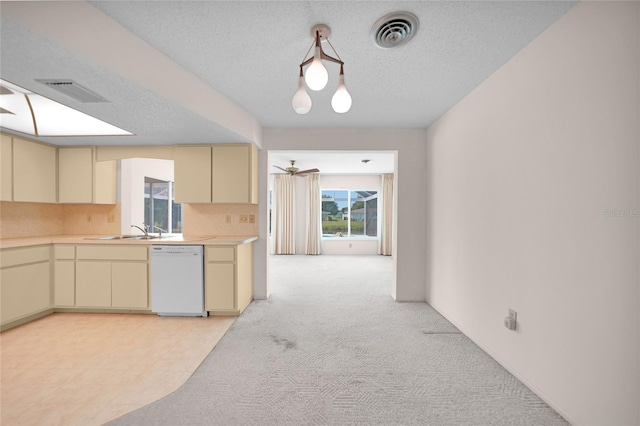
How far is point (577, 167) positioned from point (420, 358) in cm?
177

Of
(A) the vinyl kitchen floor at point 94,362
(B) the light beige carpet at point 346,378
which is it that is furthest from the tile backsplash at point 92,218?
(B) the light beige carpet at point 346,378

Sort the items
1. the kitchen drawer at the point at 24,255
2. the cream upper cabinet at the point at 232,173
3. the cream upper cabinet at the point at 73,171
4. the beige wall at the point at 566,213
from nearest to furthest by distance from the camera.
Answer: the beige wall at the point at 566,213, the kitchen drawer at the point at 24,255, the cream upper cabinet at the point at 232,173, the cream upper cabinet at the point at 73,171

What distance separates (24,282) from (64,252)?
16.5 inches

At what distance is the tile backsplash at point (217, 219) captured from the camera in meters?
3.67

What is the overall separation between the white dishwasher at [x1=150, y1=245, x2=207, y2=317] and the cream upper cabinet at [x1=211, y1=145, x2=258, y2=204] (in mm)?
768

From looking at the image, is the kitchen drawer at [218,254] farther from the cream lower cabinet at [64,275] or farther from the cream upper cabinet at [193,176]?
the cream lower cabinet at [64,275]

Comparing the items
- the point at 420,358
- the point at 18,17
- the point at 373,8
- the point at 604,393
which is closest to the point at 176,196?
the point at 18,17

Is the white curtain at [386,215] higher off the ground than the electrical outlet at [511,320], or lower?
higher

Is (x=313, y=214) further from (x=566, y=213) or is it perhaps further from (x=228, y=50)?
(x=566, y=213)

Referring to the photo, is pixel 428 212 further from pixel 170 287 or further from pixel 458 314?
pixel 170 287

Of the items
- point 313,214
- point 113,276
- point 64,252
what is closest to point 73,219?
point 64,252

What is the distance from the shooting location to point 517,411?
5.25ft

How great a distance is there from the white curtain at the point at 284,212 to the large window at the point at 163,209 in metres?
2.75

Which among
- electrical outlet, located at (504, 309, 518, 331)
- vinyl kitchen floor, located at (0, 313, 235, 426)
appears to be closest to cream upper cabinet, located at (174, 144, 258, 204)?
vinyl kitchen floor, located at (0, 313, 235, 426)
